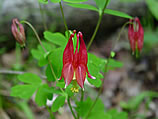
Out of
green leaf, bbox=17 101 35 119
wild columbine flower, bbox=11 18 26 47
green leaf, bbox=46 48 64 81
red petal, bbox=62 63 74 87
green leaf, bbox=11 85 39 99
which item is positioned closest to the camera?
red petal, bbox=62 63 74 87

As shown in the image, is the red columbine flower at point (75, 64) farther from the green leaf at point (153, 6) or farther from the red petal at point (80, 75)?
the green leaf at point (153, 6)

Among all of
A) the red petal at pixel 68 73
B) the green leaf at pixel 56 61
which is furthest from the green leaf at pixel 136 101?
the red petal at pixel 68 73

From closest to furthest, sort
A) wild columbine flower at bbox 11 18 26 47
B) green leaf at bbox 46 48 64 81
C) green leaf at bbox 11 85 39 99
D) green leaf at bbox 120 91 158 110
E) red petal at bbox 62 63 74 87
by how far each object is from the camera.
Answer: red petal at bbox 62 63 74 87
green leaf at bbox 46 48 64 81
wild columbine flower at bbox 11 18 26 47
green leaf at bbox 11 85 39 99
green leaf at bbox 120 91 158 110

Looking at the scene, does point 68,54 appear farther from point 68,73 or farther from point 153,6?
point 153,6

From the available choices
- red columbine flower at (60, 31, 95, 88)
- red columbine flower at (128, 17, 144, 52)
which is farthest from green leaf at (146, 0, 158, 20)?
red columbine flower at (60, 31, 95, 88)

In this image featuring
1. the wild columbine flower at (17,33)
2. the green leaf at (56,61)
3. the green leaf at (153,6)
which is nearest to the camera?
the green leaf at (56,61)

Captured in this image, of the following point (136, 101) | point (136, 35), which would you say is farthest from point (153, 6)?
point (136, 35)

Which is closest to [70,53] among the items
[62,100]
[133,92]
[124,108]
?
[62,100]

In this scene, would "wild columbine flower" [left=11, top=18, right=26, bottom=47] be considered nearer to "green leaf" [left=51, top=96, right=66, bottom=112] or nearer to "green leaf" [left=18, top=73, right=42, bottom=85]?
"green leaf" [left=18, top=73, right=42, bottom=85]

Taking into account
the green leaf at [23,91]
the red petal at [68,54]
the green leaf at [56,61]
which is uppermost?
the red petal at [68,54]

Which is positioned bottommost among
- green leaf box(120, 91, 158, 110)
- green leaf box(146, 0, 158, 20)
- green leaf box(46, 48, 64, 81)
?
green leaf box(120, 91, 158, 110)

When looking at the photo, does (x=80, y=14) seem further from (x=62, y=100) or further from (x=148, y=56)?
(x=62, y=100)
